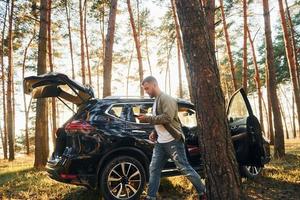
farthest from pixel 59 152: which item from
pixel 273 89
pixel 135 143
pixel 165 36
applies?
pixel 165 36

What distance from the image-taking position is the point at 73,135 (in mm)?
6234

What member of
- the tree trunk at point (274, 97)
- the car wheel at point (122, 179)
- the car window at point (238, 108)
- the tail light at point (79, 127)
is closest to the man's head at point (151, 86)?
the tail light at point (79, 127)

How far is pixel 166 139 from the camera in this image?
5.56 meters

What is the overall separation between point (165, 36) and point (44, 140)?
20.5m

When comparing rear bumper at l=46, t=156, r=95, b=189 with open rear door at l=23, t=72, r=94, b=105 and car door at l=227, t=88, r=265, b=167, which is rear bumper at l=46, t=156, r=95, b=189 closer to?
open rear door at l=23, t=72, r=94, b=105

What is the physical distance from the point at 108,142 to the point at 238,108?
2657 millimetres

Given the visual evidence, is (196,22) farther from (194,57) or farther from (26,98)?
(26,98)

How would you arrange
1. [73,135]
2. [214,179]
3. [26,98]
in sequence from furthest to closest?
[26,98] → [73,135] → [214,179]

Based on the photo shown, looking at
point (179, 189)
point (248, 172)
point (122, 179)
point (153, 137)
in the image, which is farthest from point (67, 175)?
point (248, 172)

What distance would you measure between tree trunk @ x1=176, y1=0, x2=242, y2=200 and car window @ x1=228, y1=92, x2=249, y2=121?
7.25 feet

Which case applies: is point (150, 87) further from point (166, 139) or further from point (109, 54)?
point (109, 54)

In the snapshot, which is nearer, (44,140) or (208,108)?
(208,108)

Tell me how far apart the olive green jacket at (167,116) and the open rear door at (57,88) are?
1.70 m

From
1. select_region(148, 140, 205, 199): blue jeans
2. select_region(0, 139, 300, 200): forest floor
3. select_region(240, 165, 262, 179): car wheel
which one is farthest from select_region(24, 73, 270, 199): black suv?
select_region(240, 165, 262, 179): car wheel
